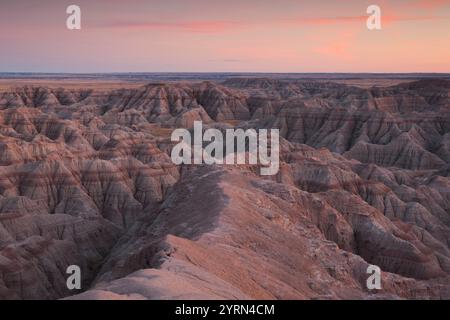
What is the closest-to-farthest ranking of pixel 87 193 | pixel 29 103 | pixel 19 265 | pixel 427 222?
1. pixel 19 265
2. pixel 427 222
3. pixel 87 193
4. pixel 29 103

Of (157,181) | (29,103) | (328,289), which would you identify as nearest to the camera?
(328,289)

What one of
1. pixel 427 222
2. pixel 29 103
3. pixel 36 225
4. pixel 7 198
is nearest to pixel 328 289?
pixel 36 225

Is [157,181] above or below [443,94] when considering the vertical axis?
below

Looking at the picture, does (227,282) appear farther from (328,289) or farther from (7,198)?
(7,198)

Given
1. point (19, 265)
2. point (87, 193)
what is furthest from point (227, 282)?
point (87, 193)
